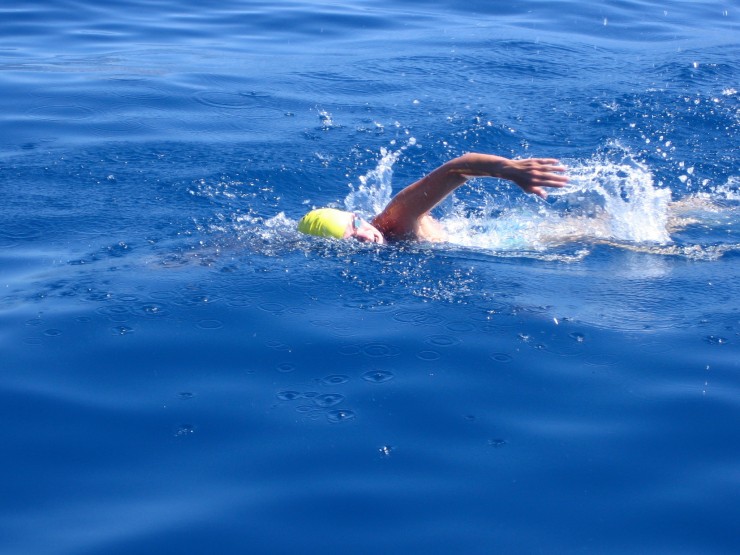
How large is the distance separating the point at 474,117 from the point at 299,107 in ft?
6.44

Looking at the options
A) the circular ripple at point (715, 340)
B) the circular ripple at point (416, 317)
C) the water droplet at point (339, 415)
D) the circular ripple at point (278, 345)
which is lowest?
the water droplet at point (339, 415)

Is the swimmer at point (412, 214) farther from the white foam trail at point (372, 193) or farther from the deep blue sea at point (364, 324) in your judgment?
the white foam trail at point (372, 193)

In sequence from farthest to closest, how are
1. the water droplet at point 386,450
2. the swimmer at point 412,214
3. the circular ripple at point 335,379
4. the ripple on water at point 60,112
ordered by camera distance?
the ripple on water at point 60,112 < the swimmer at point 412,214 < the circular ripple at point 335,379 < the water droplet at point 386,450

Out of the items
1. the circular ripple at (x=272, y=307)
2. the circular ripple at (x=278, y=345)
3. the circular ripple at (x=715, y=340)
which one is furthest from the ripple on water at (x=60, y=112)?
the circular ripple at (x=715, y=340)

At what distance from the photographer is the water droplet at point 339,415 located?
4.27 meters

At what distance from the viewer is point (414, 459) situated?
158 inches

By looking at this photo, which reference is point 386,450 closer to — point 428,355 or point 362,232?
point 428,355

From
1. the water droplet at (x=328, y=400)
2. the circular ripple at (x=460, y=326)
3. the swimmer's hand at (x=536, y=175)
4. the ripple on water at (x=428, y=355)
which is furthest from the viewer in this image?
the swimmer's hand at (x=536, y=175)

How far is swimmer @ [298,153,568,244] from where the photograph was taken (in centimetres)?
577

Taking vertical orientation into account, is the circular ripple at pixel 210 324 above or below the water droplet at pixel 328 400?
above

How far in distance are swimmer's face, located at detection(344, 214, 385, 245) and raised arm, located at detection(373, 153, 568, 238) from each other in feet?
0.64

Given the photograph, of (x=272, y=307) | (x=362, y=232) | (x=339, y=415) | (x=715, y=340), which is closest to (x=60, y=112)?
(x=362, y=232)

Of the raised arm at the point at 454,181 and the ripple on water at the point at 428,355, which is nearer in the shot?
the ripple on water at the point at 428,355

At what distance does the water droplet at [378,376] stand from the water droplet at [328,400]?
233 mm
